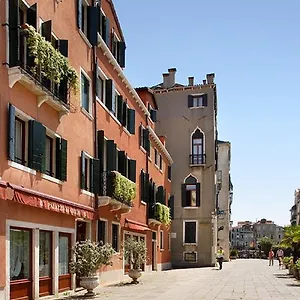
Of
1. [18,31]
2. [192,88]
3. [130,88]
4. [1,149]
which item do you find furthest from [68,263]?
[192,88]

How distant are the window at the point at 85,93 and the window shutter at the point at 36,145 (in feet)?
14.8

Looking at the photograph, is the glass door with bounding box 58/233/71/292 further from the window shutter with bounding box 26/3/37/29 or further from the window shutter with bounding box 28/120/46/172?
the window shutter with bounding box 26/3/37/29

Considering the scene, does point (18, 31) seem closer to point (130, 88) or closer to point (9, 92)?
point (9, 92)

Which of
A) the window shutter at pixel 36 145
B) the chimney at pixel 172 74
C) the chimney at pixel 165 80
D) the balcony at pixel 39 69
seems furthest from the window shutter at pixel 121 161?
the chimney at pixel 172 74

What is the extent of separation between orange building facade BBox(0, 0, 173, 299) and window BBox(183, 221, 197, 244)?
16476 millimetres

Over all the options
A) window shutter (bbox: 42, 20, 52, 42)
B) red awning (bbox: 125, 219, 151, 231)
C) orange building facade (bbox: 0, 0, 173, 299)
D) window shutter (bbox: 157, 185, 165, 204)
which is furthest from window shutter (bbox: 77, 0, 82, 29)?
window shutter (bbox: 157, 185, 165, 204)

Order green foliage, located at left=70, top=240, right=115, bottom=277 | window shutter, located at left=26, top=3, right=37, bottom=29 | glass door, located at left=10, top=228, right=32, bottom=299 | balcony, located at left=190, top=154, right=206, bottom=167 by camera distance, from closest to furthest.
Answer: glass door, located at left=10, top=228, right=32, bottom=299, window shutter, located at left=26, top=3, right=37, bottom=29, green foliage, located at left=70, top=240, right=115, bottom=277, balcony, located at left=190, top=154, right=206, bottom=167

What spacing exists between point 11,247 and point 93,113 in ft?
24.2

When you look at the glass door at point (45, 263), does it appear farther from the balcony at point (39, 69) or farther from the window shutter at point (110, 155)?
the window shutter at point (110, 155)

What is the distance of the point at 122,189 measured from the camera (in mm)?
20828

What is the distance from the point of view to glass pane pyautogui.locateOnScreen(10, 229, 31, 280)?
12766mm

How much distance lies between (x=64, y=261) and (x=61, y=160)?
3.17 meters

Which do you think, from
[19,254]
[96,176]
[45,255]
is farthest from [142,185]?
[19,254]

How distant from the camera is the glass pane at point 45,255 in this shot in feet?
47.6
